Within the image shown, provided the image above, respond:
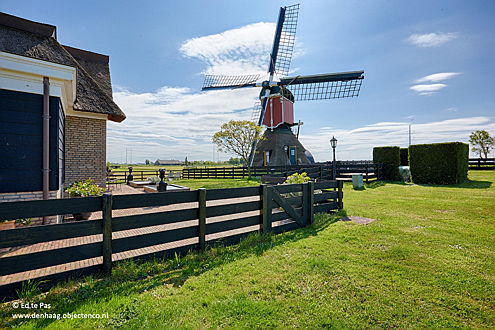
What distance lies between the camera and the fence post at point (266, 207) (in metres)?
4.53

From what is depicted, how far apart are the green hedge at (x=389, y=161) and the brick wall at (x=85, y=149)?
16023 millimetres

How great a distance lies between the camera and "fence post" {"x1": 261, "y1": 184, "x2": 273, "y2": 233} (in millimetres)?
4527

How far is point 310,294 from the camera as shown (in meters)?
2.64

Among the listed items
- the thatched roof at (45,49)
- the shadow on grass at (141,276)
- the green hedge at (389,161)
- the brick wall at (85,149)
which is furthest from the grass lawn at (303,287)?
the green hedge at (389,161)

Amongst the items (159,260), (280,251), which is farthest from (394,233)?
(159,260)

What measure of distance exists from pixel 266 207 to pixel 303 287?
6.20ft

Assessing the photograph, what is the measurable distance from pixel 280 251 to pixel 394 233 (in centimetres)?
265

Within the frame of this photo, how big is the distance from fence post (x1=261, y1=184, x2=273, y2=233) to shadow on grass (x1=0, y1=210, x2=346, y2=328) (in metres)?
0.18

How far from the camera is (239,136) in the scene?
843 inches

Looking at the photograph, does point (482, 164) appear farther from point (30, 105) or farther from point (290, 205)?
point (30, 105)

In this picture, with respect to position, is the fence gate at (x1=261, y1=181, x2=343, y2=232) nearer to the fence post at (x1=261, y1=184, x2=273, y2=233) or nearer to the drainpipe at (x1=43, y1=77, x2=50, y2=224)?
the fence post at (x1=261, y1=184, x2=273, y2=233)

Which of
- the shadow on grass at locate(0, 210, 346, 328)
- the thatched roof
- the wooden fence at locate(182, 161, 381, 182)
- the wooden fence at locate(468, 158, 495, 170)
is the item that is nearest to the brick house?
the thatched roof

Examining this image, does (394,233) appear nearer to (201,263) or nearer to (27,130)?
(201,263)

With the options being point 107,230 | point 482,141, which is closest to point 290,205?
point 107,230
